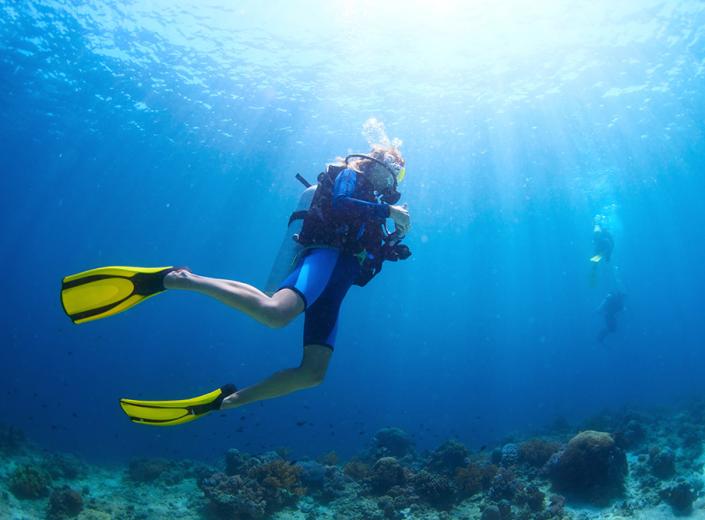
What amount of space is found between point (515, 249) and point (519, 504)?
213 feet

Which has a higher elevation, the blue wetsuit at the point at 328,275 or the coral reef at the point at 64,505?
the blue wetsuit at the point at 328,275

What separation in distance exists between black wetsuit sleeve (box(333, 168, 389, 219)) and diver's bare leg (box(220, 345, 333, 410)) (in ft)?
4.89

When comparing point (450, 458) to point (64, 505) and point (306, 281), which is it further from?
point (64, 505)

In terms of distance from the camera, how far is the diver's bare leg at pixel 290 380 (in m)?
4.40

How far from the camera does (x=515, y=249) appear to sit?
2724 inches

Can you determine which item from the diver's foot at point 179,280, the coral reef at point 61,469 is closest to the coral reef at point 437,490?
the coral reef at point 61,469

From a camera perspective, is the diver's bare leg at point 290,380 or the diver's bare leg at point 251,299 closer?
the diver's bare leg at point 251,299

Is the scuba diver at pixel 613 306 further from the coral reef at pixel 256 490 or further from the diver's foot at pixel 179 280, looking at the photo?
the diver's foot at pixel 179 280

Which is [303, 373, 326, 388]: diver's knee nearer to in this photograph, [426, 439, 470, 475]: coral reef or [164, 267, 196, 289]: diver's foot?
[164, 267, 196, 289]: diver's foot

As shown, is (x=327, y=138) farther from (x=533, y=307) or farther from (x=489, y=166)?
(x=533, y=307)

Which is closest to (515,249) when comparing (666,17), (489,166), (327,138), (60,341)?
(489,166)

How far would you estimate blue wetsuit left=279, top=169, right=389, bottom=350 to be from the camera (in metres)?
4.50

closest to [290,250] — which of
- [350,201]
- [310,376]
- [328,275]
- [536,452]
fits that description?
[328,275]

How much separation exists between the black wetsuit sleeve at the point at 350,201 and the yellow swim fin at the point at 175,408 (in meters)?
2.30
